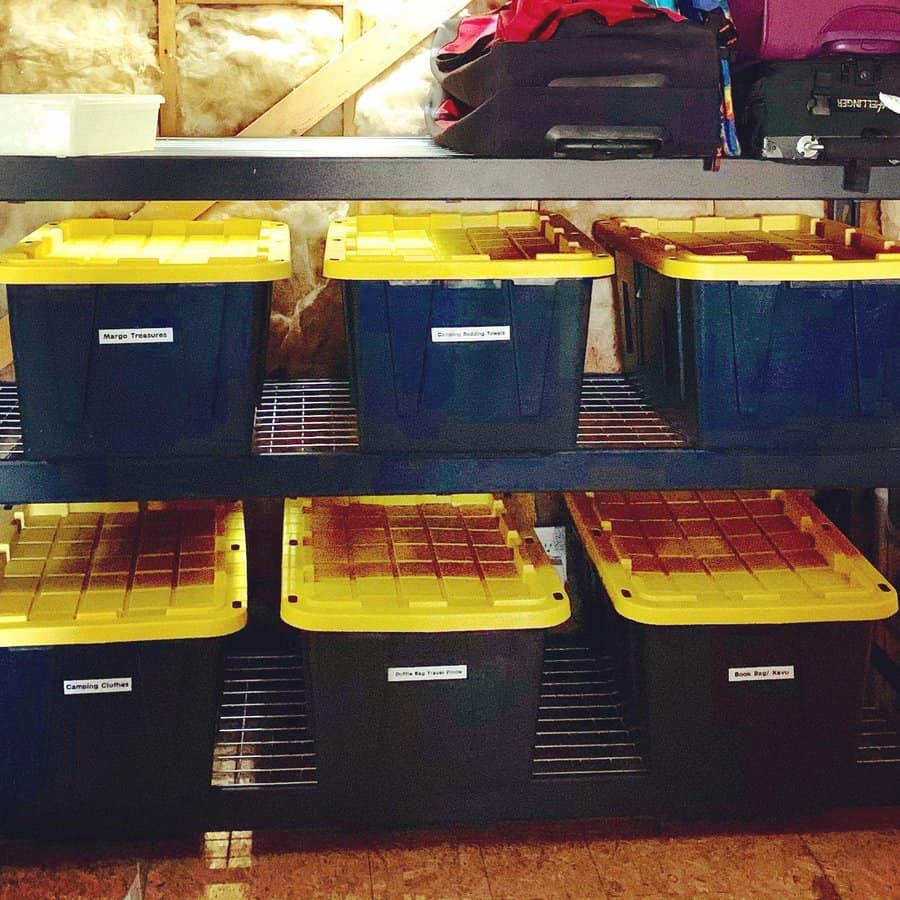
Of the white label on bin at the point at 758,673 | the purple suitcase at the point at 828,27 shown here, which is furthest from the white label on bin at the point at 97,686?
the purple suitcase at the point at 828,27

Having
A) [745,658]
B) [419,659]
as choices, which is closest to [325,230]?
[419,659]

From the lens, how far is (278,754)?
99.0 inches

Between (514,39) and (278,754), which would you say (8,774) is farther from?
(514,39)

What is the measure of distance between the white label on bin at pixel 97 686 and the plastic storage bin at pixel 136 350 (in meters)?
0.43

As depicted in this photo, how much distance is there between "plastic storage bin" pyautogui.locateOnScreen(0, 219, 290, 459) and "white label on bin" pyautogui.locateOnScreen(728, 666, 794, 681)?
1.05 metres

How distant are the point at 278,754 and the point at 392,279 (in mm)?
1065

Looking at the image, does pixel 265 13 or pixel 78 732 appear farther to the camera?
pixel 265 13

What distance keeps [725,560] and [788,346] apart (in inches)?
20.0

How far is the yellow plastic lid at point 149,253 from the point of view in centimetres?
204

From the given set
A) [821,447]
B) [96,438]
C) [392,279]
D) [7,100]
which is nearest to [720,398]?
[821,447]

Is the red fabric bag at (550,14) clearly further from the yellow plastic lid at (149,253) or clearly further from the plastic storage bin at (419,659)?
the plastic storage bin at (419,659)

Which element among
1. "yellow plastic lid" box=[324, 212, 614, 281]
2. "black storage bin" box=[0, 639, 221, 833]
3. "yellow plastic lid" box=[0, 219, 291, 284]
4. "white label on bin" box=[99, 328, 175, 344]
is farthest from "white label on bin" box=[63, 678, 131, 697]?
"yellow plastic lid" box=[324, 212, 614, 281]

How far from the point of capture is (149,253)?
2.35 metres

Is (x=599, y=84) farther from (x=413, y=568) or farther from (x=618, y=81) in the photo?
(x=413, y=568)
